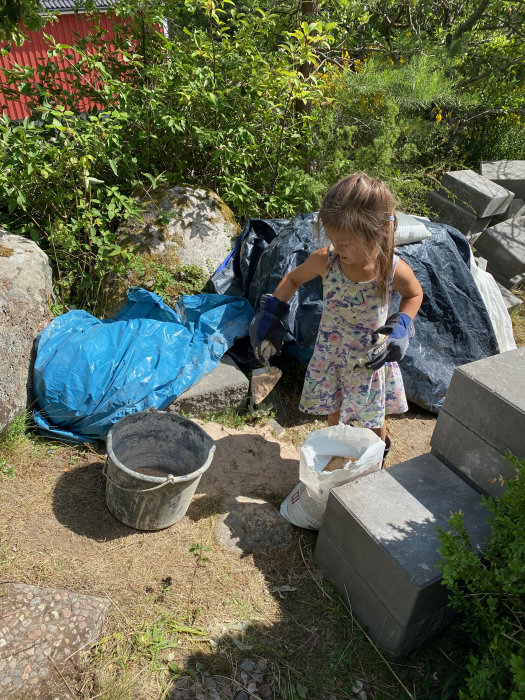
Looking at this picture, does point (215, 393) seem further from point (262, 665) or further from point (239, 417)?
point (262, 665)

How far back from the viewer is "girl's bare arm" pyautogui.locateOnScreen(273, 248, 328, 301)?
2439 millimetres

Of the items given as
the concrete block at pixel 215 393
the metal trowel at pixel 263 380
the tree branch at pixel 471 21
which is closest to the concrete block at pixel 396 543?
the metal trowel at pixel 263 380

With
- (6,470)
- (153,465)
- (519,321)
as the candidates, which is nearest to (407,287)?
(153,465)

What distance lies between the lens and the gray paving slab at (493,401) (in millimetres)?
2021

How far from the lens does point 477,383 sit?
2131 mm

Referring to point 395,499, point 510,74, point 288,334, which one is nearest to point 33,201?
point 288,334

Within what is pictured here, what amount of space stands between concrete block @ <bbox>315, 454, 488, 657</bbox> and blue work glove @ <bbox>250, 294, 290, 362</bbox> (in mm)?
823

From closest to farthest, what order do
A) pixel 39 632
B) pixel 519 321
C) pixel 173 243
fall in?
pixel 39 632
pixel 173 243
pixel 519 321

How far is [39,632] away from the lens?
6.31ft

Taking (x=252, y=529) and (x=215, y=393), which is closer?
(x=252, y=529)

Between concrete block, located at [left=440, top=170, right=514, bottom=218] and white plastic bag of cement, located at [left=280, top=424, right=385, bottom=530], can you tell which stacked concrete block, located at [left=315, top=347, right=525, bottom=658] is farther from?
concrete block, located at [left=440, top=170, right=514, bottom=218]

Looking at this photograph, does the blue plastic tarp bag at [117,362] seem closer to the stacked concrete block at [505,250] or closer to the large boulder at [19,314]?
the large boulder at [19,314]

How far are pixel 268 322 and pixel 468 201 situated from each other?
9.95ft

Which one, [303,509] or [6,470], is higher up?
[303,509]
